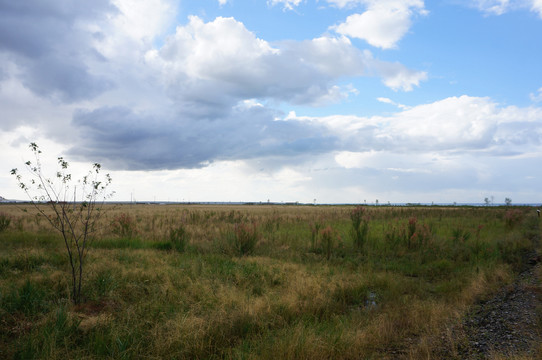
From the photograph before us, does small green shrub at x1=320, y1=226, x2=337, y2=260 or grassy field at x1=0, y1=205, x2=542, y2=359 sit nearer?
grassy field at x1=0, y1=205, x2=542, y2=359

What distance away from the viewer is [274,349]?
413 centimetres

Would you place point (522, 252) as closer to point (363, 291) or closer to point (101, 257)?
point (363, 291)

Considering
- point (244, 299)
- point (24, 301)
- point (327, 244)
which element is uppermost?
point (327, 244)

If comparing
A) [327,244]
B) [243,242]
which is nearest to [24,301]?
[243,242]

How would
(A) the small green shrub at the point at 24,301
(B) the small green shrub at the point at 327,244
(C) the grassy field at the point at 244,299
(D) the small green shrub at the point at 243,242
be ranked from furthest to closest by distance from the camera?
1. (D) the small green shrub at the point at 243,242
2. (B) the small green shrub at the point at 327,244
3. (A) the small green shrub at the point at 24,301
4. (C) the grassy field at the point at 244,299

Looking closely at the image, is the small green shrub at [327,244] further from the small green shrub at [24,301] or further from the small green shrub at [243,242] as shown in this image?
the small green shrub at [24,301]

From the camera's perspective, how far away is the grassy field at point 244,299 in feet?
14.5

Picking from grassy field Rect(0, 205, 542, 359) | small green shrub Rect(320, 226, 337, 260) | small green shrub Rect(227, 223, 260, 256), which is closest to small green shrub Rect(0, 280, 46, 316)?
grassy field Rect(0, 205, 542, 359)

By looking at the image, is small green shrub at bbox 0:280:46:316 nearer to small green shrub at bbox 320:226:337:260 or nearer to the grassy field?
the grassy field

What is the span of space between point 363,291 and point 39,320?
22.2 ft

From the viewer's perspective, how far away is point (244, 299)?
20.2 feet

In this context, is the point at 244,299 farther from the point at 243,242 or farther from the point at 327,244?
the point at 327,244

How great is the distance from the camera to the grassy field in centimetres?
442

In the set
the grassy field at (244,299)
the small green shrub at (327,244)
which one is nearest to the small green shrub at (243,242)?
the grassy field at (244,299)
